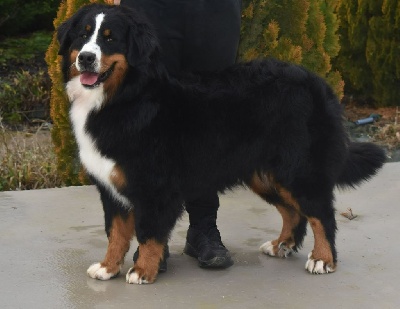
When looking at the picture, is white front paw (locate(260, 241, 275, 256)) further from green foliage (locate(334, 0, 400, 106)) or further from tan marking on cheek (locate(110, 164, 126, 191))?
green foliage (locate(334, 0, 400, 106))

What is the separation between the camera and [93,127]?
3.62 m

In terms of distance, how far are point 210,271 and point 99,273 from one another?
0.57 m

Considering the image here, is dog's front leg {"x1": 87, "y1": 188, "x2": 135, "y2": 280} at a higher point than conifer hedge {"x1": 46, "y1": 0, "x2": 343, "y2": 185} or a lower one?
lower

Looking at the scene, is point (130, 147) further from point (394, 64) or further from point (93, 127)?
point (394, 64)

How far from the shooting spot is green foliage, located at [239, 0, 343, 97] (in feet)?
19.1

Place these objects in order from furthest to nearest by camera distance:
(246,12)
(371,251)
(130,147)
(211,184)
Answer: (246,12)
(371,251)
(211,184)
(130,147)

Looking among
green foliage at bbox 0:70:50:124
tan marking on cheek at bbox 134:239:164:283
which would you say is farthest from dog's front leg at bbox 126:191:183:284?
green foliage at bbox 0:70:50:124

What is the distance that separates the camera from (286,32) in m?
6.00

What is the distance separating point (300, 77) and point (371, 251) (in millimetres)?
1084

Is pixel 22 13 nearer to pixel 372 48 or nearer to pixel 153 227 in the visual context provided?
pixel 372 48

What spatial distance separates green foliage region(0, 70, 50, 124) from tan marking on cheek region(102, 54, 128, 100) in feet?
17.4

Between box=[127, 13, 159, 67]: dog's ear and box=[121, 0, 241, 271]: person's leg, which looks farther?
box=[121, 0, 241, 271]: person's leg

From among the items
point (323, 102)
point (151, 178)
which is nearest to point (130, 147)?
point (151, 178)

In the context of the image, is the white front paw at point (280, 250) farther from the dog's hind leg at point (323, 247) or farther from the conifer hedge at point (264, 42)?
the conifer hedge at point (264, 42)
